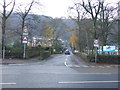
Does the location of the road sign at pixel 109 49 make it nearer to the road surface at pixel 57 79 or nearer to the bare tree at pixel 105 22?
the bare tree at pixel 105 22

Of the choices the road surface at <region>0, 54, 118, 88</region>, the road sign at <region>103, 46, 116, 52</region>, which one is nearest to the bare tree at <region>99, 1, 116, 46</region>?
the road sign at <region>103, 46, 116, 52</region>

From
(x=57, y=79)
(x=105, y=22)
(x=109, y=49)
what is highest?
(x=105, y=22)

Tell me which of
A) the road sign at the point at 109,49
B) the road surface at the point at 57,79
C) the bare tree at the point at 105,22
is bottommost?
the road surface at the point at 57,79

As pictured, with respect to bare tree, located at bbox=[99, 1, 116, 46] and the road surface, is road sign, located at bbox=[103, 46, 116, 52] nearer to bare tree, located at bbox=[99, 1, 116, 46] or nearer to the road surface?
bare tree, located at bbox=[99, 1, 116, 46]

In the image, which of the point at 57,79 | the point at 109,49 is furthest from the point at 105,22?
the point at 57,79

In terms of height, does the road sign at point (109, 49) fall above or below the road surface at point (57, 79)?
above

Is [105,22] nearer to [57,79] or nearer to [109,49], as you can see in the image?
[109,49]

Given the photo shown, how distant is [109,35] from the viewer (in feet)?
101

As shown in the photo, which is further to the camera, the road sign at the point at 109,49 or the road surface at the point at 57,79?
the road sign at the point at 109,49

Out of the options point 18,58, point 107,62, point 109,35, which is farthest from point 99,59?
point 18,58

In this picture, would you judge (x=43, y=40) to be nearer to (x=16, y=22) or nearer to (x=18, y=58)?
(x=16, y=22)

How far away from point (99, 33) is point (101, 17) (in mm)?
2595

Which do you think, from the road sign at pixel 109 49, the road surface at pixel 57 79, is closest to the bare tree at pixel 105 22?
the road sign at pixel 109 49

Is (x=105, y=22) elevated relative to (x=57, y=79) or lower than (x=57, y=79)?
elevated
